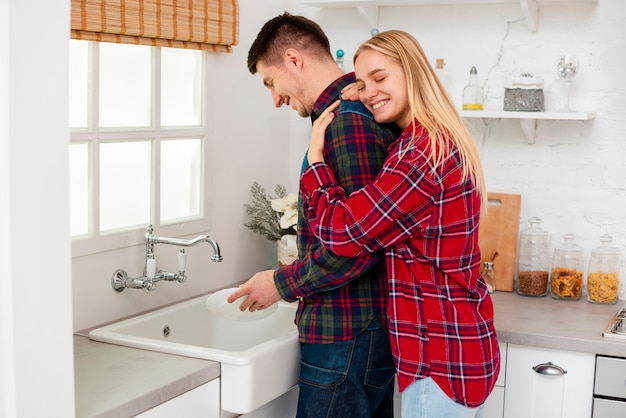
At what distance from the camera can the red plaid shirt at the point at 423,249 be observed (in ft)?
5.71

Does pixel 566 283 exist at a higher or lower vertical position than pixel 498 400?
higher

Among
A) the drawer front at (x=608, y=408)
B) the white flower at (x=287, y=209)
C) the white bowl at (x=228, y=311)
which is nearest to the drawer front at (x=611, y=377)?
the drawer front at (x=608, y=408)

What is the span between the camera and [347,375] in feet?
6.33

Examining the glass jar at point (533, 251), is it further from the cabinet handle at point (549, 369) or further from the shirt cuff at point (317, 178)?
the shirt cuff at point (317, 178)

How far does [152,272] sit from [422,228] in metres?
1.00

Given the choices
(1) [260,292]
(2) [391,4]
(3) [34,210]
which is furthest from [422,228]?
(2) [391,4]

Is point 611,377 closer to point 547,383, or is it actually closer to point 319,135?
point 547,383

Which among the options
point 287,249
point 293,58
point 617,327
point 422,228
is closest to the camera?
point 422,228

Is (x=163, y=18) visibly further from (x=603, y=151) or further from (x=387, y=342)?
(x=603, y=151)

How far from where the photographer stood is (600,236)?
287 centimetres

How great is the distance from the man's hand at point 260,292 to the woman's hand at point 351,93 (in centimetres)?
46

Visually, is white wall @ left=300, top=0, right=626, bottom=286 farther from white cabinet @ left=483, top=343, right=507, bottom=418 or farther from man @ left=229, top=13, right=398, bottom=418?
man @ left=229, top=13, right=398, bottom=418

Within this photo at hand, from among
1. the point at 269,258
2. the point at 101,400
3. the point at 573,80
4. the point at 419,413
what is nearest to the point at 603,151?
the point at 573,80

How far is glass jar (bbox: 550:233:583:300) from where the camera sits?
9.32 ft
